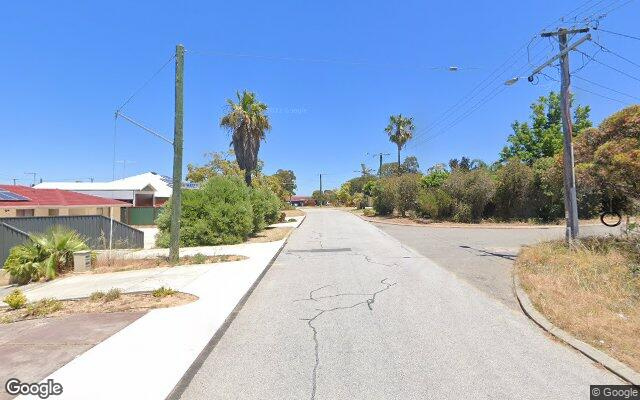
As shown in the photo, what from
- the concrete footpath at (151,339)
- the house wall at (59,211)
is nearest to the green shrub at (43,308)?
the concrete footpath at (151,339)

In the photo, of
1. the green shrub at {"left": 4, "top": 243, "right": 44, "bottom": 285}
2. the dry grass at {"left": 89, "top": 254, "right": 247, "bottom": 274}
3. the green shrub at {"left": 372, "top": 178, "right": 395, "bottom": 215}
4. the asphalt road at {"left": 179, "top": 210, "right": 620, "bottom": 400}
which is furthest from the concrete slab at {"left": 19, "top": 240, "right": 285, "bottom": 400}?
the green shrub at {"left": 372, "top": 178, "right": 395, "bottom": 215}

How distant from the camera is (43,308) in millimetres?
7828

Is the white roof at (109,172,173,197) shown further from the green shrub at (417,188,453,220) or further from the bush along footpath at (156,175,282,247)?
the bush along footpath at (156,175,282,247)

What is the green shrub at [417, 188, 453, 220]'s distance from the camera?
3394 centimetres

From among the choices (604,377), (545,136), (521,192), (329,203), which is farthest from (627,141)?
(329,203)

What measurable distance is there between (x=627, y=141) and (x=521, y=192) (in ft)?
65.9

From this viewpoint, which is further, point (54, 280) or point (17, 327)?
point (54, 280)

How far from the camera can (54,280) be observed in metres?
12.3

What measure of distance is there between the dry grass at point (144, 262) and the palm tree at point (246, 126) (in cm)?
1647

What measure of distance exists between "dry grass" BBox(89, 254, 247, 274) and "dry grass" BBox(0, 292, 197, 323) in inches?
185

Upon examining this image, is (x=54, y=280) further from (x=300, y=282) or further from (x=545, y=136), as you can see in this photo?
(x=545, y=136)

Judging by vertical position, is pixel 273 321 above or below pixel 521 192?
below

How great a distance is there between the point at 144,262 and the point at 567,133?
14.2 metres

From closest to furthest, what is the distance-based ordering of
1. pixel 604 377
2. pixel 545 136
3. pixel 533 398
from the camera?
pixel 533 398 → pixel 604 377 → pixel 545 136
